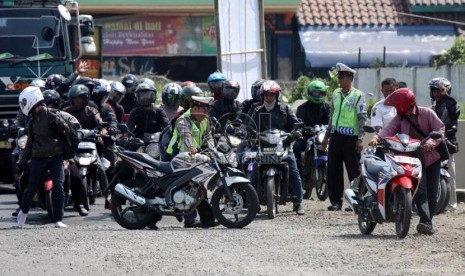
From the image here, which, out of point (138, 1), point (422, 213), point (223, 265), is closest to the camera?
point (223, 265)

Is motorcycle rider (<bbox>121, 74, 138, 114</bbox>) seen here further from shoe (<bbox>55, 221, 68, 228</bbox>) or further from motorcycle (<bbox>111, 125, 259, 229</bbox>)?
motorcycle (<bbox>111, 125, 259, 229</bbox>)

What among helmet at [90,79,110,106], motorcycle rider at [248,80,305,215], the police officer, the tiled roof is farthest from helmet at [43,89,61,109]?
the tiled roof

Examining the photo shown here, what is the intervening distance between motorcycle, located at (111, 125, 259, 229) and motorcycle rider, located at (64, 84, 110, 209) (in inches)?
108

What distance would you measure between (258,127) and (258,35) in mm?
6383

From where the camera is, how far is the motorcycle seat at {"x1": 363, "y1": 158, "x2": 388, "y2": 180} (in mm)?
14648

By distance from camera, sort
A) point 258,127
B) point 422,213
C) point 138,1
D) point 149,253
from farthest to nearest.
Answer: point 138,1 < point 258,127 < point 422,213 < point 149,253

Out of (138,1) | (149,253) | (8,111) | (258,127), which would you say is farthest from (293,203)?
(138,1)

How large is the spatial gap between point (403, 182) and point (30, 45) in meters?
10.9

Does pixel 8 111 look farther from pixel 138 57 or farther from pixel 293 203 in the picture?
pixel 138 57

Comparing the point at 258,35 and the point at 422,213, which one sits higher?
the point at 258,35

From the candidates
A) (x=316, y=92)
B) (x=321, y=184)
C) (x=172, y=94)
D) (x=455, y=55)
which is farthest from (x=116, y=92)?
(x=455, y=55)

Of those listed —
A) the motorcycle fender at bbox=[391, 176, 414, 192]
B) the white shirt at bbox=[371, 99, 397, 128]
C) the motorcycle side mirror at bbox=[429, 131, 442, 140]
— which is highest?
the motorcycle side mirror at bbox=[429, 131, 442, 140]

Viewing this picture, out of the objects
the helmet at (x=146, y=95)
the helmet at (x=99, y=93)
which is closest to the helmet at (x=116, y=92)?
the helmet at (x=99, y=93)

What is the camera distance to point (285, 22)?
128 ft
